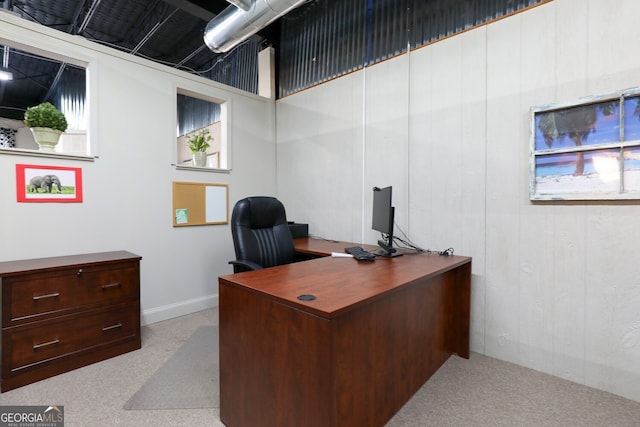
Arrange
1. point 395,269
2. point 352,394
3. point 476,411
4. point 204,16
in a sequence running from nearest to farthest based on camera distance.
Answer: point 352,394 → point 476,411 → point 395,269 → point 204,16

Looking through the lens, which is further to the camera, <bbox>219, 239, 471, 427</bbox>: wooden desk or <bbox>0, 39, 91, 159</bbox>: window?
<bbox>0, 39, 91, 159</bbox>: window

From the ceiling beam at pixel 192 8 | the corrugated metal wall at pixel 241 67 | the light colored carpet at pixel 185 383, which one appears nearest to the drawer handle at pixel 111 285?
the light colored carpet at pixel 185 383

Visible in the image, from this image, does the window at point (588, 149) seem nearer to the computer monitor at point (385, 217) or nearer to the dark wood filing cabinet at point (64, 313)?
the computer monitor at point (385, 217)

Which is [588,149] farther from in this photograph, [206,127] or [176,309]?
[206,127]

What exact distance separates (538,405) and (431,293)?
2.70 feet

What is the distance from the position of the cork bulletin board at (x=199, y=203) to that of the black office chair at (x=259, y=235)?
109 cm

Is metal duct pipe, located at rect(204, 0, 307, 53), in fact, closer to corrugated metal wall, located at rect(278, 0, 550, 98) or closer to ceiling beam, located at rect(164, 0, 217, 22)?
ceiling beam, located at rect(164, 0, 217, 22)

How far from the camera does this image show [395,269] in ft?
5.97

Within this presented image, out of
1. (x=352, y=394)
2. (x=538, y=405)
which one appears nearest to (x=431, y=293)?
(x=538, y=405)

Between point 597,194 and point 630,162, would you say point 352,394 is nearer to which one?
point 597,194

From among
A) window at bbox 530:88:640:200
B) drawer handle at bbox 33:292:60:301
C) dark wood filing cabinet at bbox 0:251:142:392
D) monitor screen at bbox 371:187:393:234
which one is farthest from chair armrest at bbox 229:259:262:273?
window at bbox 530:88:640:200

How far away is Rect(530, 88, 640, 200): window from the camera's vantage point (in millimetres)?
1769

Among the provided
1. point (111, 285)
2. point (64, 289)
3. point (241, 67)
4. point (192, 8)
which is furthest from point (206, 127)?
point (64, 289)

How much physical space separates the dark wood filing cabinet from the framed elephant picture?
19.1 inches
